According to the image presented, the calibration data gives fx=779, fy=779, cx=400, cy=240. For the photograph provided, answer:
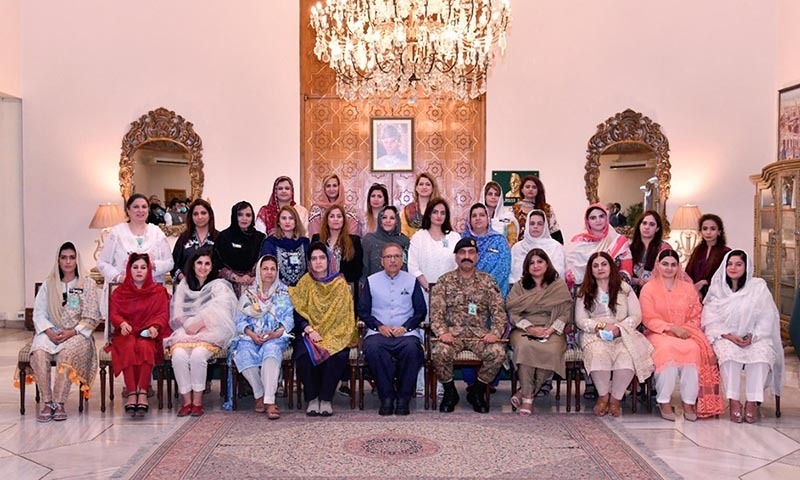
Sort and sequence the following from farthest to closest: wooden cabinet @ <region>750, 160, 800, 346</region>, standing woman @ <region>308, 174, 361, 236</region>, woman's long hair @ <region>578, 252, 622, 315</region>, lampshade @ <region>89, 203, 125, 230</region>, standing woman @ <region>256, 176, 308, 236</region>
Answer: lampshade @ <region>89, 203, 125, 230</region> → wooden cabinet @ <region>750, 160, 800, 346</region> → standing woman @ <region>308, 174, 361, 236</region> → standing woman @ <region>256, 176, 308, 236</region> → woman's long hair @ <region>578, 252, 622, 315</region>

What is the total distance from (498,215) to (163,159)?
4222mm

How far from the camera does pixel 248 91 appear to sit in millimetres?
8750

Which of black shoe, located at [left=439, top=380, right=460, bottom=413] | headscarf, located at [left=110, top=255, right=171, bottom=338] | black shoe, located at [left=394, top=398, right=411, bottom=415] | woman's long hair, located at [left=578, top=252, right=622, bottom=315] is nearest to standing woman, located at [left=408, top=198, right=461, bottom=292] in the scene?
black shoe, located at [left=439, top=380, right=460, bottom=413]

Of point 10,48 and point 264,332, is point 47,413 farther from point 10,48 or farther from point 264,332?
point 10,48

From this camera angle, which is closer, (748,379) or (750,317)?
(748,379)

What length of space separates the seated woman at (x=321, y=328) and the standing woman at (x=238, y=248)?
557mm

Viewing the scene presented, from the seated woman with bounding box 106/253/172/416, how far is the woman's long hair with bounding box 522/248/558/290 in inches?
101

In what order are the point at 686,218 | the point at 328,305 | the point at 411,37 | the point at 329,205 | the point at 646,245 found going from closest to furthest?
the point at 328,305 < the point at 646,245 < the point at 411,37 < the point at 329,205 < the point at 686,218

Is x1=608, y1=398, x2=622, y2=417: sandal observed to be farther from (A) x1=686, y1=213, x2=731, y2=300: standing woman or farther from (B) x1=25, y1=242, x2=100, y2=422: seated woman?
(B) x1=25, y1=242, x2=100, y2=422: seated woman

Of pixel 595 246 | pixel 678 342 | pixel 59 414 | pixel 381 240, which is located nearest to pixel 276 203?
pixel 381 240

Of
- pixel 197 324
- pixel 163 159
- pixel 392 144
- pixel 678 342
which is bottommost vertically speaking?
pixel 678 342

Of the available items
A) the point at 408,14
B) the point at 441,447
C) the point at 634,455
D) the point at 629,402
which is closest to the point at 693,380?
the point at 629,402

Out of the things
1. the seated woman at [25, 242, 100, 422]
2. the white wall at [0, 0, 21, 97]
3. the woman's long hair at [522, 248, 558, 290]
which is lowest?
the seated woman at [25, 242, 100, 422]

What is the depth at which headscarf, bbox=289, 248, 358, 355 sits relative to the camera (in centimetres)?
545
